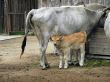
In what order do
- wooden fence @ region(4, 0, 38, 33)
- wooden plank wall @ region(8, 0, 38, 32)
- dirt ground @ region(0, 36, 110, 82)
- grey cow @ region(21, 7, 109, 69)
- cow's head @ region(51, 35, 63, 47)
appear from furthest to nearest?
wooden plank wall @ region(8, 0, 38, 32), wooden fence @ region(4, 0, 38, 33), grey cow @ region(21, 7, 109, 69), cow's head @ region(51, 35, 63, 47), dirt ground @ region(0, 36, 110, 82)

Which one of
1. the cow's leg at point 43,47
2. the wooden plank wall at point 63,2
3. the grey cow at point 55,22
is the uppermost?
the wooden plank wall at point 63,2

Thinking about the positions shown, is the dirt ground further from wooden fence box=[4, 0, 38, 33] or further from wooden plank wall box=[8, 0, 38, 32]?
wooden plank wall box=[8, 0, 38, 32]

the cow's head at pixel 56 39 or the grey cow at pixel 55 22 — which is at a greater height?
the grey cow at pixel 55 22

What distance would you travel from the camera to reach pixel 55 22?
11.3 m

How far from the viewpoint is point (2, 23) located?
25703 mm

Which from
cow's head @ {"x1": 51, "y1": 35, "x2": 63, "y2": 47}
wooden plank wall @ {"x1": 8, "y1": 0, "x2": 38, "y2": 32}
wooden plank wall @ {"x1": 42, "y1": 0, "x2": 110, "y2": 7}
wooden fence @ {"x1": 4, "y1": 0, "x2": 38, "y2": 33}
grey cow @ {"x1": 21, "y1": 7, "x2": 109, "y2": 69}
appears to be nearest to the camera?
cow's head @ {"x1": 51, "y1": 35, "x2": 63, "y2": 47}

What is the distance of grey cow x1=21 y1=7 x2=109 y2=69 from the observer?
36.5ft

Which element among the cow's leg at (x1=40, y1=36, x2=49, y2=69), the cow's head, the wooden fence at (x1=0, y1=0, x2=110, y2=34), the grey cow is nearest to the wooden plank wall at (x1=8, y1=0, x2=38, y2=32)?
the wooden fence at (x1=0, y1=0, x2=110, y2=34)

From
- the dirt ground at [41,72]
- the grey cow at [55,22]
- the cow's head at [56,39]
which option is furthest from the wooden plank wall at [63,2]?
the cow's head at [56,39]

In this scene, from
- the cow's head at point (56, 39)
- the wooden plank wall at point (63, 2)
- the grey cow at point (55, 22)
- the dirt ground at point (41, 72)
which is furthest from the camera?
the wooden plank wall at point (63, 2)

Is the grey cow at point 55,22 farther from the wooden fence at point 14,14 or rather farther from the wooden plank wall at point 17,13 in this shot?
the wooden plank wall at point 17,13

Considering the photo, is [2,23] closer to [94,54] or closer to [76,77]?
[94,54]

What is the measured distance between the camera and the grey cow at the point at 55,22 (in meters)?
11.1

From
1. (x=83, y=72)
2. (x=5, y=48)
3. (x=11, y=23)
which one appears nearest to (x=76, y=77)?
(x=83, y=72)
